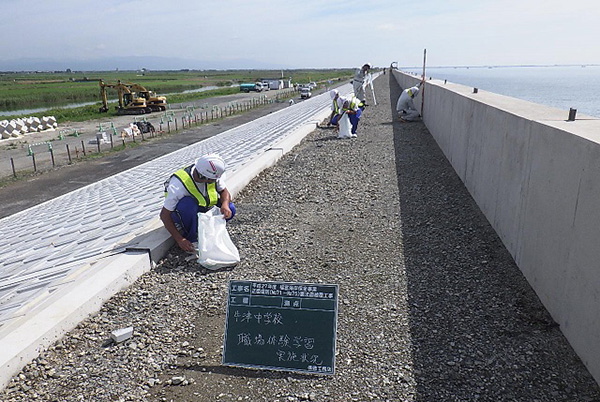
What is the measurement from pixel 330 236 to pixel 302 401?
307cm

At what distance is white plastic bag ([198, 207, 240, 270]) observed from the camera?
197 inches

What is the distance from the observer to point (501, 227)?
555 centimetres

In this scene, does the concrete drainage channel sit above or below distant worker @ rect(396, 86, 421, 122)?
below

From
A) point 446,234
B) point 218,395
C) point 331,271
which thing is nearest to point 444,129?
point 446,234

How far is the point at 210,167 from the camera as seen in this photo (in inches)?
194

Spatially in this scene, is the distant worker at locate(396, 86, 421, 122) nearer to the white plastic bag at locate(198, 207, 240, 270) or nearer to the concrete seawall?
the concrete seawall

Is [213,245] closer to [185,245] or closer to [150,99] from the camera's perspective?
[185,245]

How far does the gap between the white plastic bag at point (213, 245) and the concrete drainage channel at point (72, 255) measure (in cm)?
60

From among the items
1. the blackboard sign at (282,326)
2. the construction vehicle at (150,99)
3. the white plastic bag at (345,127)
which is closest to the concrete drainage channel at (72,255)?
the blackboard sign at (282,326)

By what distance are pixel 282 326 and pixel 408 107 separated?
51.9 feet

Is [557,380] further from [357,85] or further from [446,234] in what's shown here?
[357,85]

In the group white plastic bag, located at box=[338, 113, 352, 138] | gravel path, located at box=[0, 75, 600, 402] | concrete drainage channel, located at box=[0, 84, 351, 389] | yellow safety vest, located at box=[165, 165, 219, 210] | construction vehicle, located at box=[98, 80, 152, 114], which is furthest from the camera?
construction vehicle, located at box=[98, 80, 152, 114]

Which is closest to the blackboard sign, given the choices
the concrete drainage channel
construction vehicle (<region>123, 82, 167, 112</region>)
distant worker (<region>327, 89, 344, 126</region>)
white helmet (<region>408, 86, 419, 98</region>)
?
the concrete drainage channel

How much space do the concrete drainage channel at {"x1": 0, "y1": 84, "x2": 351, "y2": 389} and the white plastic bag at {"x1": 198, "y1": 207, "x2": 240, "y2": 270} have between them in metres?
0.60
